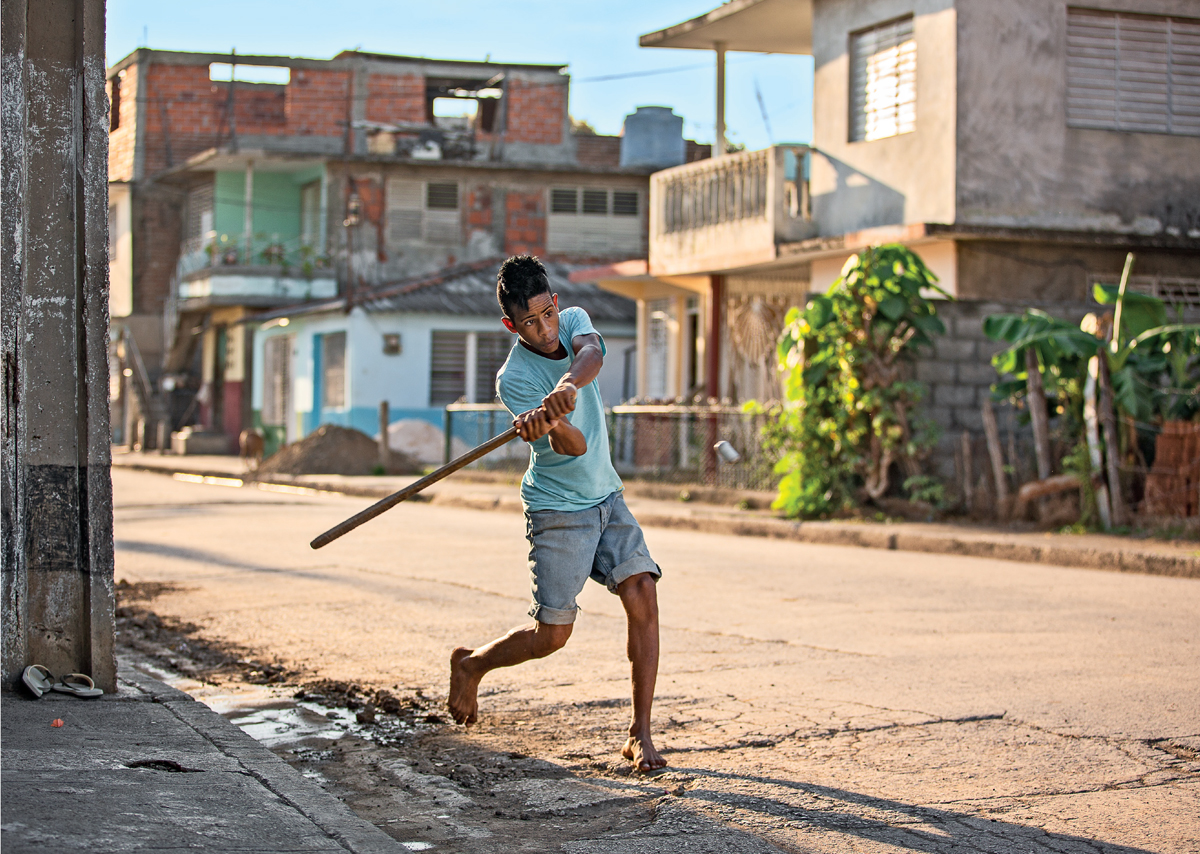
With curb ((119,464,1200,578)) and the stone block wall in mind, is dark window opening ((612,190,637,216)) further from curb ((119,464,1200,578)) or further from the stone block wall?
the stone block wall

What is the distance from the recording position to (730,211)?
20.0 metres

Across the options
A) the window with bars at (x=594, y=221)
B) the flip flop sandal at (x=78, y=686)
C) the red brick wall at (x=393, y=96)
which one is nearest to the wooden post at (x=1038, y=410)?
the flip flop sandal at (x=78, y=686)

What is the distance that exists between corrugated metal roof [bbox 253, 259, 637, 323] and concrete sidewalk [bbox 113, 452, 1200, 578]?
395 inches

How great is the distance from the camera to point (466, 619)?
8297mm

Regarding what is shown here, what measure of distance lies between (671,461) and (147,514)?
7.17 meters

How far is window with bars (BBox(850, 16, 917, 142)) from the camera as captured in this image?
17281 millimetres

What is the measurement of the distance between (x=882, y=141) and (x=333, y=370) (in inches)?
740

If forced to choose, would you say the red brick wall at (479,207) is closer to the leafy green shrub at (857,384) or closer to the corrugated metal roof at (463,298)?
the corrugated metal roof at (463,298)

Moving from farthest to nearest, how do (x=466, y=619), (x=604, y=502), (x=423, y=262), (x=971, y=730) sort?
(x=423, y=262)
(x=466, y=619)
(x=971, y=730)
(x=604, y=502)

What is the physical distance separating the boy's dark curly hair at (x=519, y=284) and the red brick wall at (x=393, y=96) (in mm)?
34649

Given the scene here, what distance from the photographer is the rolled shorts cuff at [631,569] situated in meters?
4.98

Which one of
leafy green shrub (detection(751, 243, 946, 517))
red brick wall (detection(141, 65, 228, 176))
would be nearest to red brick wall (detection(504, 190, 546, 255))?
red brick wall (detection(141, 65, 228, 176))

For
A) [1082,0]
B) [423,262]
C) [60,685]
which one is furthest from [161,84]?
[60,685]

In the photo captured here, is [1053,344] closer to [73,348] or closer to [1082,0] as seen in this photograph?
[1082,0]
